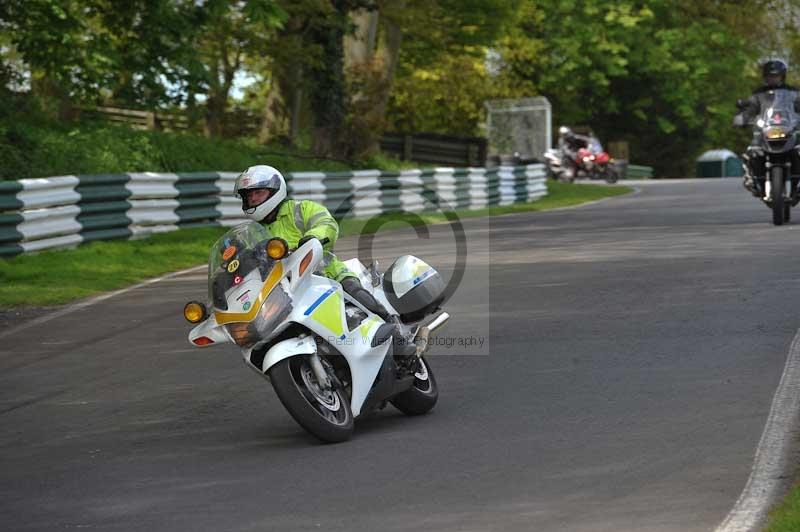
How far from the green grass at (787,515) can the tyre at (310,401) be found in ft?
8.36

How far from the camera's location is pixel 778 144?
768 inches

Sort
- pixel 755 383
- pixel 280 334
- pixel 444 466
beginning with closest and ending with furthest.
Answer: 1. pixel 444 466
2. pixel 280 334
3. pixel 755 383

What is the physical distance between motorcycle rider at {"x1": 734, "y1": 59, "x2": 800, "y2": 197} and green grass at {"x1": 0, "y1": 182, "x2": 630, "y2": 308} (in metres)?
5.14

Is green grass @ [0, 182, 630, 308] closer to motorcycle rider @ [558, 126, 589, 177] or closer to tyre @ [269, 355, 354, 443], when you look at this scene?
tyre @ [269, 355, 354, 443]

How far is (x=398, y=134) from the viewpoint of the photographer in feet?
155

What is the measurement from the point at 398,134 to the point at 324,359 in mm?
39223

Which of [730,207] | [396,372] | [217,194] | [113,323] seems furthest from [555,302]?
[730,207]

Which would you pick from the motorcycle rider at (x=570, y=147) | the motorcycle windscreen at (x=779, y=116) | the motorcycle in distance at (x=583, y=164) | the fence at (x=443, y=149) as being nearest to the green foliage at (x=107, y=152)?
the motorcycle windscreen at (x=779, y=116)

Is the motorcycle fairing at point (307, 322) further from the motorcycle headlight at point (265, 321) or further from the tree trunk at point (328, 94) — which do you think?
the tree trunk at point (328, 94)

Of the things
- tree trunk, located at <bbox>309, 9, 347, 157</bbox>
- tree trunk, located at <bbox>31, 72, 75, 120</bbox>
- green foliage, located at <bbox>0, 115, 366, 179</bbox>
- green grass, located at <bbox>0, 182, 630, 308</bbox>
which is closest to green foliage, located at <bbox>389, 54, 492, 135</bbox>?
tree trunk, located at <bbox>309, 9, 347, 157</bbox>

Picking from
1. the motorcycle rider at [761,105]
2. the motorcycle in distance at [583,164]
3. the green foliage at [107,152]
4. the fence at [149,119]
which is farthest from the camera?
the motorcycle in distance at [583,164]

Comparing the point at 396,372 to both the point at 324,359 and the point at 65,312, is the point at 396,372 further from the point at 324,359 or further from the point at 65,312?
the point at 65,312

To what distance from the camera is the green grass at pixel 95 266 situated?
15.6 m

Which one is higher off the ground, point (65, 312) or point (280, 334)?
point (280, 334)
